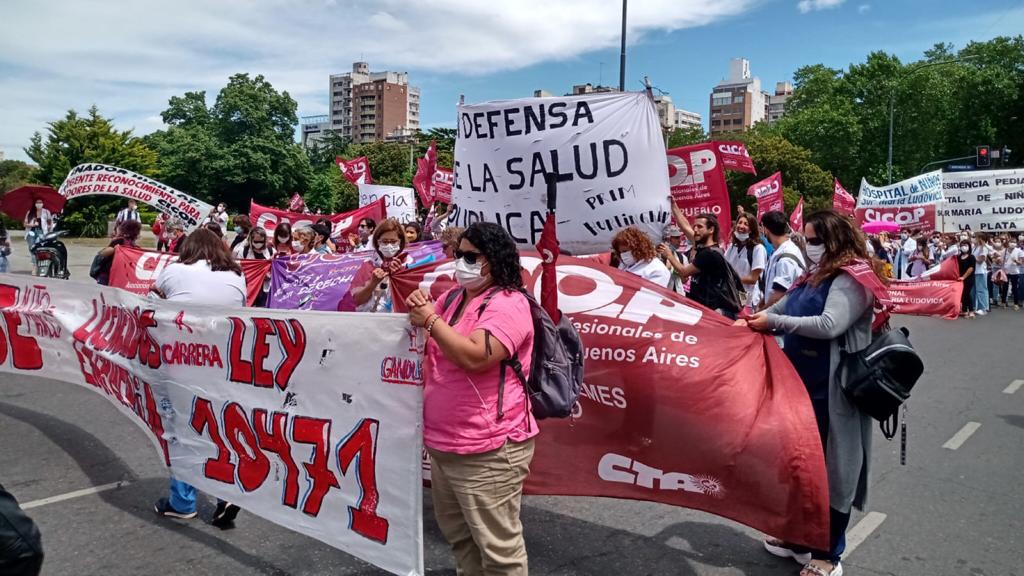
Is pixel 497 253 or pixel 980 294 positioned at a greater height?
pixel 497 253

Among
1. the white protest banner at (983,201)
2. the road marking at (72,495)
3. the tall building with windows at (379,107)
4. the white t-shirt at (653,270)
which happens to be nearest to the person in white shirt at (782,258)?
the white t-shirt at (653,270)

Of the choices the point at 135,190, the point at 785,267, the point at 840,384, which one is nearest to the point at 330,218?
the point at 135,190

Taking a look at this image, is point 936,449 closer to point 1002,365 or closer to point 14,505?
point 1002,365

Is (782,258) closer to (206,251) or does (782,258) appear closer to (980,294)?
(206,251)

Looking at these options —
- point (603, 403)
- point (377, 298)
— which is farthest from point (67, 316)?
point (603, 403)

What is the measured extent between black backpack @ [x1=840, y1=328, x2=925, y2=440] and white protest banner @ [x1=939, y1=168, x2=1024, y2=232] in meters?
16.5

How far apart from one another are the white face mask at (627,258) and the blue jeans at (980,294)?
47.8ft

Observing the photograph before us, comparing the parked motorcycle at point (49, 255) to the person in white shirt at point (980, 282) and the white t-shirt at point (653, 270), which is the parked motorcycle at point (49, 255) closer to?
the white t-shirt at point (653, 270)

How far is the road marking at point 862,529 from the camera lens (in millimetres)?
4199

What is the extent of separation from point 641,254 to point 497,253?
3.43 meters

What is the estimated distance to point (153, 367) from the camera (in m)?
4.39

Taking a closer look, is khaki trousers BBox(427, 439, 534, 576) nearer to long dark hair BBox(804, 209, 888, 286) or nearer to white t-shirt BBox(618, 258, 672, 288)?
long dark hair BBox(804, 209, 888, 286)

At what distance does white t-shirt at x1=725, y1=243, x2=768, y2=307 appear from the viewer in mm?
7227

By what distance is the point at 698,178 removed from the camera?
9023 millimetres
